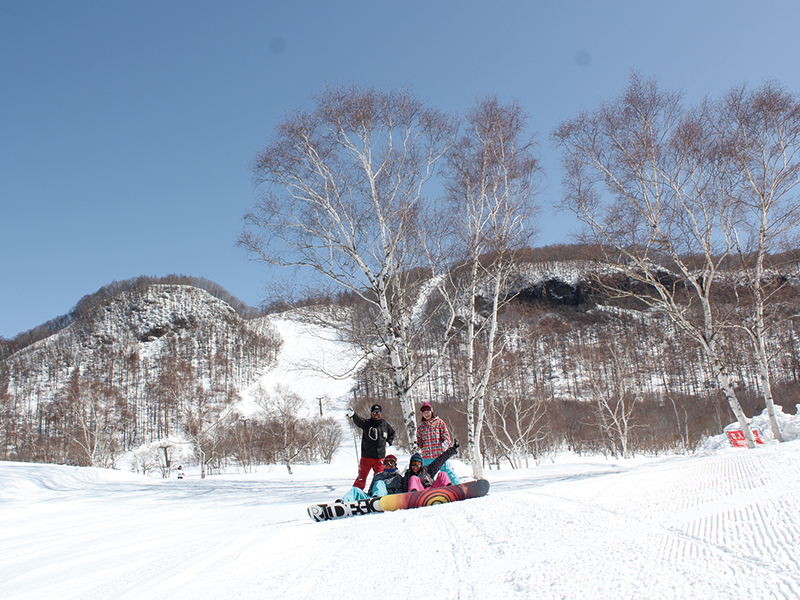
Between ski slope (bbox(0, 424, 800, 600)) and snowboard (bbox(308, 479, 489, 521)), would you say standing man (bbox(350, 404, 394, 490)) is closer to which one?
snowboard (bbox(308, 479, 489, 521))

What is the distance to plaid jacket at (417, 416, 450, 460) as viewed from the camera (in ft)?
19.7

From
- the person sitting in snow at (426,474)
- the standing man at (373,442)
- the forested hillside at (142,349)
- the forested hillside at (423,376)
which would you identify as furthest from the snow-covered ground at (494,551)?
the forested hillside at (142,349)

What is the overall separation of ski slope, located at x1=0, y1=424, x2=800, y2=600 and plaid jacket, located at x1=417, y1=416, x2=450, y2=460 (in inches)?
57.3

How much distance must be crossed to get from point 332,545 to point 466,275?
30.2 ft

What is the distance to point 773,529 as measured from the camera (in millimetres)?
2174

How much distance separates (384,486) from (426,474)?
0.55 m

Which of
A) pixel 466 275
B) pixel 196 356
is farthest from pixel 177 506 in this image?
pixel 196 356

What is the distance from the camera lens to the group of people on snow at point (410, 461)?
5559 millimetres

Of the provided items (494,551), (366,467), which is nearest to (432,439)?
(366,467)

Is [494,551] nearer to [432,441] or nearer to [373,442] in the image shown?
[432,441]

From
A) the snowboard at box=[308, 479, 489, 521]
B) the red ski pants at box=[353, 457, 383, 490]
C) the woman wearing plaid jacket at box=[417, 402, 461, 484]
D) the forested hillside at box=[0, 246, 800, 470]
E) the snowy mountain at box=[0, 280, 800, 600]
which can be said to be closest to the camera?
the snowy mountain at box=[0, 280, 800, 600]

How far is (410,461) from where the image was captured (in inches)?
229

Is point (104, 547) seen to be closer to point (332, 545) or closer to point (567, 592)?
point (332, 545)

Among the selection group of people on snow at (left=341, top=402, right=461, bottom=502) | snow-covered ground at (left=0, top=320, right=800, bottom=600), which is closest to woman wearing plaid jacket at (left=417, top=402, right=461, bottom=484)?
group of people on snow at (left=341, top=402, right=461, bottom=502)
